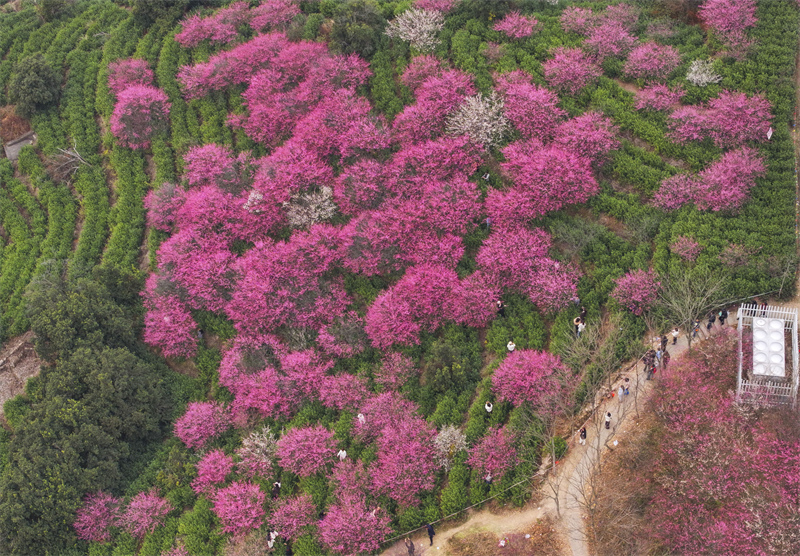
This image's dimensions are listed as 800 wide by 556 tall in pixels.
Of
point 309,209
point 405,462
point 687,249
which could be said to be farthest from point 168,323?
point 687,249

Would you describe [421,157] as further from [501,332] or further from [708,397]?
[708,397]

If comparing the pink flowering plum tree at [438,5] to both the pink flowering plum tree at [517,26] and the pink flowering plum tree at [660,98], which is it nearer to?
the pink flowering plum tree at [517,26]

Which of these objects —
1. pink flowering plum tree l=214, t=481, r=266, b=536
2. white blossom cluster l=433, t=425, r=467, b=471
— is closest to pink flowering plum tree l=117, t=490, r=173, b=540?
pink flowering plum tree l=214, t=481, r=266, b=536

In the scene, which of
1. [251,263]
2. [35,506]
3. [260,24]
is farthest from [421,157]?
[35,506]

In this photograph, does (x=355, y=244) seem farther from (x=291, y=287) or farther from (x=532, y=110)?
(x=532, y=110)

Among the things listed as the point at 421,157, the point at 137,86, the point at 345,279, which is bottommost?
the point at 345,279

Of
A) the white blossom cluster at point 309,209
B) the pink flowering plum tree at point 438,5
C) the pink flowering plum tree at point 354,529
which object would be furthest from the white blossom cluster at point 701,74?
the pink flowering plum tree at point 354,529
